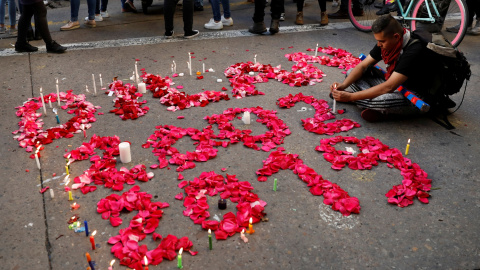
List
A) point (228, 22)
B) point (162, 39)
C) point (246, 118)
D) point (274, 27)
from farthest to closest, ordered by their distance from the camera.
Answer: point (228, 22)
point (274, 27)
point (162, 39)
point (246, 118)

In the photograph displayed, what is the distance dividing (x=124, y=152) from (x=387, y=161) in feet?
6.94

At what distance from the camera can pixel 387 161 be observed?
352 centimetres

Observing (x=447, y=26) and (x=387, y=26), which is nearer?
(x=387, y=26)

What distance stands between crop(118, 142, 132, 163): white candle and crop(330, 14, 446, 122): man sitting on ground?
2.00 meters

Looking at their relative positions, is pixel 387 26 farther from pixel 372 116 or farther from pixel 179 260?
pixel 179 260

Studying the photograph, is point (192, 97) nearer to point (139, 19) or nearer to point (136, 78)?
point (136, 78)

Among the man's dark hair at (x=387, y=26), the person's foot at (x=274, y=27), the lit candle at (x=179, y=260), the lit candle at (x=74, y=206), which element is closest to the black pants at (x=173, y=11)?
the person's foot at (x=274, y=27)

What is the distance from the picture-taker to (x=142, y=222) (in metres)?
2.79

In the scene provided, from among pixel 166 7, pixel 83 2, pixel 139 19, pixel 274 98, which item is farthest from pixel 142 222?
pixel 83 2

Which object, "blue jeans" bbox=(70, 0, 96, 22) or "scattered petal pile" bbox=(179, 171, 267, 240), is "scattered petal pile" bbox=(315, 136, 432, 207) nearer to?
"scattered petal pile" bbox=(179, 171, 267, 240)

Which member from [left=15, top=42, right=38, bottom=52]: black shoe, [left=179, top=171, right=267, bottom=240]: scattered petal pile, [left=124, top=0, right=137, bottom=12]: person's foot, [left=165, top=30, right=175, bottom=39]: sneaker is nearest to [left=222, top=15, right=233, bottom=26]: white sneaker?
[left=165, top=30, right=175, bottom=39]: sneaker

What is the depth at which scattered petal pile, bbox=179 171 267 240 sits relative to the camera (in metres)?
2.75

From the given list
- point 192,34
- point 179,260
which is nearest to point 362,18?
point 192,34

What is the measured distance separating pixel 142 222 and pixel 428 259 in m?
1.76
